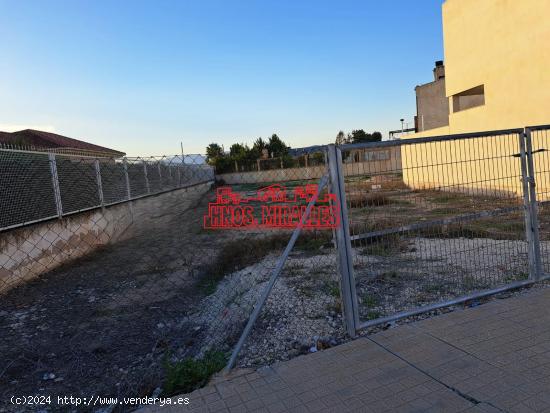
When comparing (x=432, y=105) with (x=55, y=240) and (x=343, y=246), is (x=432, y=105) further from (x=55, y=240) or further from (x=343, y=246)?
(x=343, y=246)

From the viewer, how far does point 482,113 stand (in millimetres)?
14305

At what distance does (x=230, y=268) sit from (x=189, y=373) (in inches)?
150

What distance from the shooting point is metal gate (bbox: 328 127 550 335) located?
355cm

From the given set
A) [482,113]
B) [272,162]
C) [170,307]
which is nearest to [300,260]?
[170,307]

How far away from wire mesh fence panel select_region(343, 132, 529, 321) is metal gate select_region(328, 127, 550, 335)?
0.04ft

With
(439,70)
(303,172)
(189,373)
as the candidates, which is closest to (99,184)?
(189,373)

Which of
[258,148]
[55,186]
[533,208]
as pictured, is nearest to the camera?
[533,208]

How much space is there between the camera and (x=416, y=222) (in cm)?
465

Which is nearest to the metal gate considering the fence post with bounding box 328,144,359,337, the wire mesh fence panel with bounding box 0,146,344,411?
the fence post with bounding box 328,144,359,337

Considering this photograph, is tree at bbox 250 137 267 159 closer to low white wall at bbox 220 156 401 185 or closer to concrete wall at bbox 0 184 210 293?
low white wall at bbox 220 156 401 185

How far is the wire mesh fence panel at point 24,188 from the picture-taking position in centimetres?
621

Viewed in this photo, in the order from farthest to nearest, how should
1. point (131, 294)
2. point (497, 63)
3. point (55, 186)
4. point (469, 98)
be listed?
point (469, 98) < point (497, 63) < point (55, 186) < point (131, 294)

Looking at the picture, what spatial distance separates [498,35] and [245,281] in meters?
12.6

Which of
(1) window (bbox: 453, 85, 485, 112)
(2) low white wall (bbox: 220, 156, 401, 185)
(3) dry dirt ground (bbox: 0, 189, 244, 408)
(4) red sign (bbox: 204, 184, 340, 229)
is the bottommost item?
(3) dry dirt ground (bbox: 0, 189, 244, 408)
